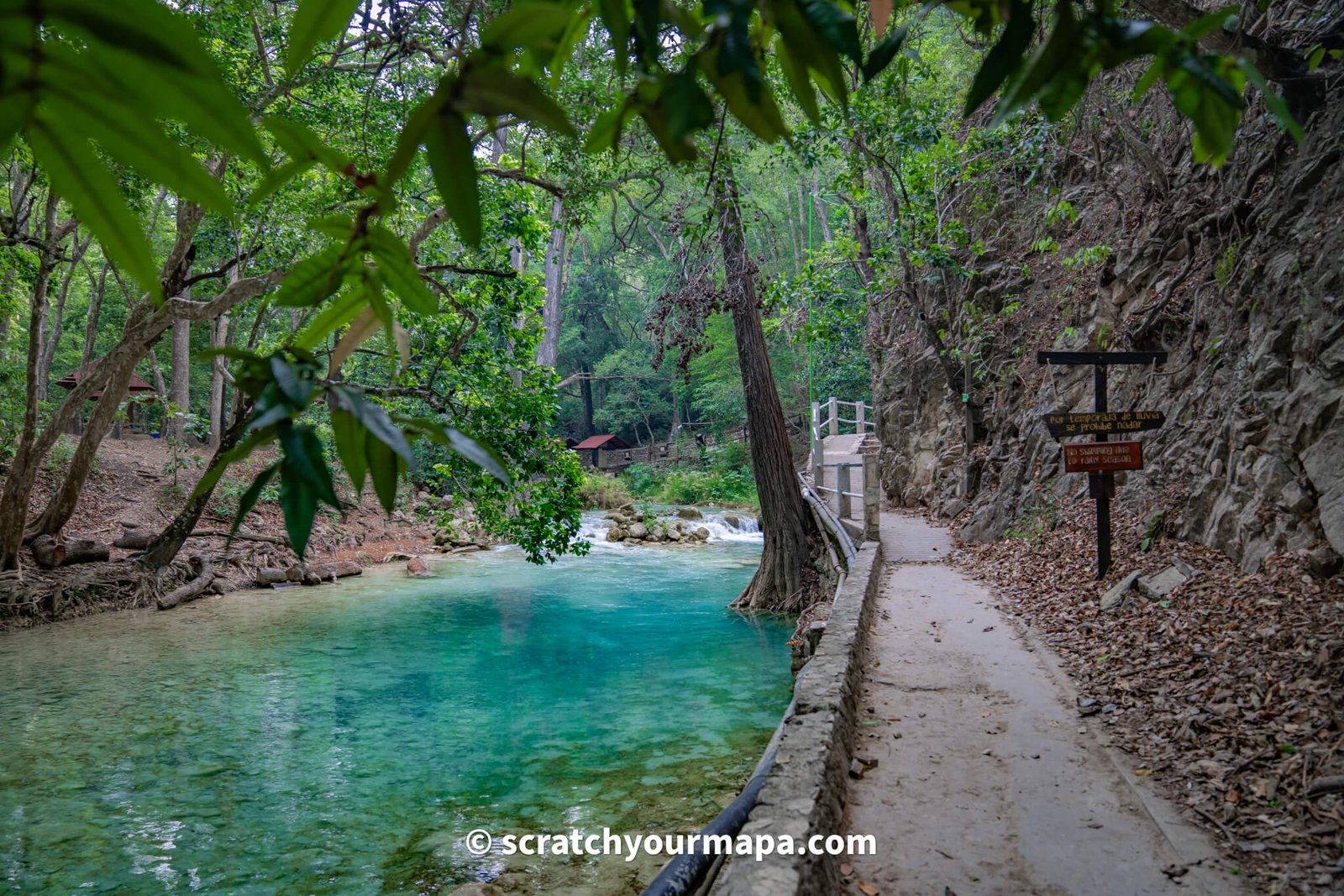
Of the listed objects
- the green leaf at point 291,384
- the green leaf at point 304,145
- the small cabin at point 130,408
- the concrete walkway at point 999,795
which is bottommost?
the concrete walkway at point 999,795

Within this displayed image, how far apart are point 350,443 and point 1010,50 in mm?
699

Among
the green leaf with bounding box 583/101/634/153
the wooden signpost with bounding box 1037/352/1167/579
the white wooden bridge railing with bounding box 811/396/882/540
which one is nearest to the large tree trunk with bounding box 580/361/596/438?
the white wooden bridge railing with bounding box 811/396/882/540

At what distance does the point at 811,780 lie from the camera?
10.3 feet

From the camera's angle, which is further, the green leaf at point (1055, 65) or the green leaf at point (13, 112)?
the green leaf at point (1055, 65)

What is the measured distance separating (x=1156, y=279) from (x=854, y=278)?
1699 centimetres

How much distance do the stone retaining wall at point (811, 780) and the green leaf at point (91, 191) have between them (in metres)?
2.36

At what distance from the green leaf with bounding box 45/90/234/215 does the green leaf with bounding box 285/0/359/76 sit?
0.45ft

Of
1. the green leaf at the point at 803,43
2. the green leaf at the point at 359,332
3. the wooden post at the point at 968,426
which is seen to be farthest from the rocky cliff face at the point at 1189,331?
the green leaf at the point at 359,332

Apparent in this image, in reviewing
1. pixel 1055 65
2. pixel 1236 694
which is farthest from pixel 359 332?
pixel 1236 694

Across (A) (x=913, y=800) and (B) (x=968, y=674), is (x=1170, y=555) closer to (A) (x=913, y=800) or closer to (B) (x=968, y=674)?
(B) (x=968, y=674)

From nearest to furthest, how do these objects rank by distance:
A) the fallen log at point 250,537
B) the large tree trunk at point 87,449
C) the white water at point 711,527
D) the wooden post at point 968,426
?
the large tree trunk at point 87,449 < the wooden post at point 968,426 < the fallen log at point 250,537 < the white water at point 711,527

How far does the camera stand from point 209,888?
435cm

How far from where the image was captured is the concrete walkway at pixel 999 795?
111 inches

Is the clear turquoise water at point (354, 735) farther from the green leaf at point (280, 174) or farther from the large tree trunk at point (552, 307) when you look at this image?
the large tree trunk at point (552, 307)
